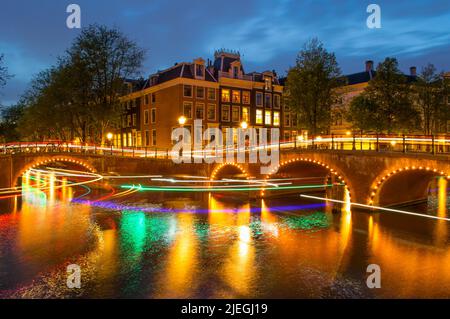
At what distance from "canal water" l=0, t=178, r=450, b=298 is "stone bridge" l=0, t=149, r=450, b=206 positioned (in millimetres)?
1830

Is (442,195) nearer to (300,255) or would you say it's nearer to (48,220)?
(300,255)

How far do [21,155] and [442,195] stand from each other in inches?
1597

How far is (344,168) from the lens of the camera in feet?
87.4

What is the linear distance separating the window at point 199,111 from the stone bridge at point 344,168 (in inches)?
569

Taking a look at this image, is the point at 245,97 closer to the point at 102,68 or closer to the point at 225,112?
the point at 225,112

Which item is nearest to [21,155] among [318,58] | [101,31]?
[101,31]

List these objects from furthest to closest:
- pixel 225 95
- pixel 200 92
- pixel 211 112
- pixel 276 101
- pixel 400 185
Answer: pixel 276 101 < pixel 225 95 < pixel 211 112 < pixel 200 92 < pixel 400 185

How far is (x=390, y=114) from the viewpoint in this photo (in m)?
38.2

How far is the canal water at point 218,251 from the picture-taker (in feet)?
38.2

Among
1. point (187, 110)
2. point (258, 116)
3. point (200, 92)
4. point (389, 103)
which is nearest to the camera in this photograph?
point (389, 103)

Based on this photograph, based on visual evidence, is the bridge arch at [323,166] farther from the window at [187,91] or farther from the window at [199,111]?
the window at [187,91]
